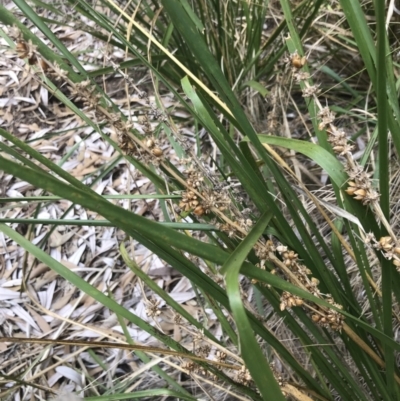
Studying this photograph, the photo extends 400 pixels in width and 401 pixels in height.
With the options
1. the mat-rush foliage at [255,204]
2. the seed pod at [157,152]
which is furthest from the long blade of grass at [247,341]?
the seed pod at [157,152]

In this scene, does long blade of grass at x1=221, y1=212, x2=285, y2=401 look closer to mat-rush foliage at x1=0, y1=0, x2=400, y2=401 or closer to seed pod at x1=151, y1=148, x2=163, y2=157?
mat-rush foliage at x1=0, y1=0, x2=400, y2=401

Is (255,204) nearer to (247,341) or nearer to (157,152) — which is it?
(157,152)

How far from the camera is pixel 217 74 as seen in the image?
0.38 metres

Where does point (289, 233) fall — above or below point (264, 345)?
above

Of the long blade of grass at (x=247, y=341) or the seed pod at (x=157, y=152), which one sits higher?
the seed pod at (x=157, y=152)

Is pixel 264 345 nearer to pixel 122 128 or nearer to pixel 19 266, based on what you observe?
pixel 122 128

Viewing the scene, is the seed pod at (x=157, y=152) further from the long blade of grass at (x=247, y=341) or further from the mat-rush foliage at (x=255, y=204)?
the long blade of grass at (x=247, y=341)

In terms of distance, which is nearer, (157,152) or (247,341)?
(247,341)

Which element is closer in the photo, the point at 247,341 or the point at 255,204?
the point at 247,341

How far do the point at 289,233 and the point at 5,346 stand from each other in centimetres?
80

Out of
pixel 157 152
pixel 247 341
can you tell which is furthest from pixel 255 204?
pixel 247 341

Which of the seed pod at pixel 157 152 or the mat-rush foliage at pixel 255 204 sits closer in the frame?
the mat-rush foliage at pixel 255 204

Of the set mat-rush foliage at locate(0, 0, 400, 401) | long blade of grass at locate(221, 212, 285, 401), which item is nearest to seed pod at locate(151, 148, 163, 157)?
mat-rush foliage at locate(0, 0, 400, 401)

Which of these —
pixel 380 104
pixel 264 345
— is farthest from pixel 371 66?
pixel 264 345
